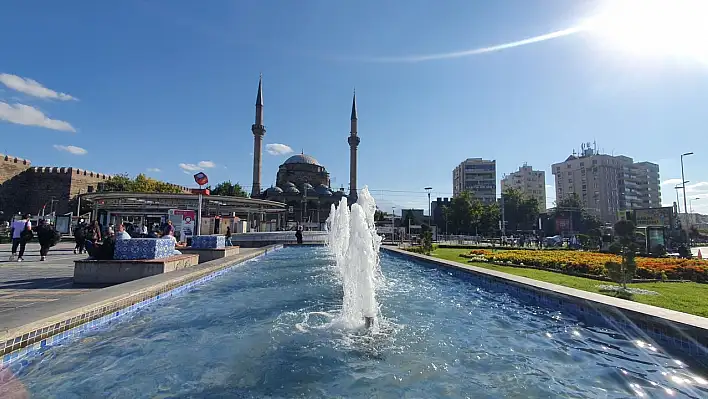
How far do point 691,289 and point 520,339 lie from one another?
5146mm

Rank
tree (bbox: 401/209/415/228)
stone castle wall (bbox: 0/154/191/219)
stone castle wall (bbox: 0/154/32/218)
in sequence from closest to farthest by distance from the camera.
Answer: tree (bbox: 401/209/415/228), stone castle wall (bbox: 0/154/32/218), stone castle wall (bbox: 0/154/191/219)

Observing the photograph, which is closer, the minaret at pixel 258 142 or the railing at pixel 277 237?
the railing at pixel 277 237

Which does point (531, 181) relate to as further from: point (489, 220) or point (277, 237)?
point (277, 237)

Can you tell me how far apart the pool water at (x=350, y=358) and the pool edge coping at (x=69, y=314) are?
15 cm

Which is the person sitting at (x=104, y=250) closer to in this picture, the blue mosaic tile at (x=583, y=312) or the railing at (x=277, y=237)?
the blue mosaic tile at (x=583, y=312)

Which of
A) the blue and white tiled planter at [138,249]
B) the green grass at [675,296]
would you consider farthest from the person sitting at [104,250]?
the green grass at [675,296]

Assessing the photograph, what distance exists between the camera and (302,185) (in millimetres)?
70375

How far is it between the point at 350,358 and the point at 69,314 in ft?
10.2

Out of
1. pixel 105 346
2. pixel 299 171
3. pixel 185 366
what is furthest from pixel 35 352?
pixel 299 171

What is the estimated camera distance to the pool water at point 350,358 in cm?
321

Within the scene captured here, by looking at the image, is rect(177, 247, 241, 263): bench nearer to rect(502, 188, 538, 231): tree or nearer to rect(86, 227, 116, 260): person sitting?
rect(86, 227, 116, 260): person sitting

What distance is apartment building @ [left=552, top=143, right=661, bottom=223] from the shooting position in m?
81.4

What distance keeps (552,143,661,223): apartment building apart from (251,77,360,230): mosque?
5183cm

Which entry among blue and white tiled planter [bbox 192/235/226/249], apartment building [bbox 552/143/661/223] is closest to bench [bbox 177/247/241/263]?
blue and white tiled planter [bbox 192/235/226/249]
